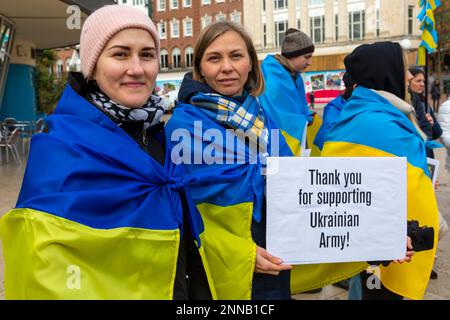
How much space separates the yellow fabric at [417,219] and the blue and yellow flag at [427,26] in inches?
226

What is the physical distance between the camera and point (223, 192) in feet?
6.61

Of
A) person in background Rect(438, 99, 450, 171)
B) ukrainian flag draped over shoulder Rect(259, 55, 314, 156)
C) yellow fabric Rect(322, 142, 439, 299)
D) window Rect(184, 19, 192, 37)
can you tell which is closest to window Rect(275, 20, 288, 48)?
window Rect(184, 19, 192, 37)

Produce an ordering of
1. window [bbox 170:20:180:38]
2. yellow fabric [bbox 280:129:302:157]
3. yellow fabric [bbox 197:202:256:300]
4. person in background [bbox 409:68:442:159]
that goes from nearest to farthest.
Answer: yellow fabric [bbox 197:202:256:300], yellow fabric [bbox 280:129:302:157], person in background [bbox 409:68:442:159], window [bbox 170:20:180:38]

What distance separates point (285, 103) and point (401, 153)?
1.68m

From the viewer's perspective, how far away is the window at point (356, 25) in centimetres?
3819

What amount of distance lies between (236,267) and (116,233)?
0.66m

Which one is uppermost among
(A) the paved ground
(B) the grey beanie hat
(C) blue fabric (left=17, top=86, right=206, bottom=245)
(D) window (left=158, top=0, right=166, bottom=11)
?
(D) window (left=158, top=0, right=166, bottom=11)

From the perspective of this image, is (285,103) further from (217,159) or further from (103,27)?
(103,27)

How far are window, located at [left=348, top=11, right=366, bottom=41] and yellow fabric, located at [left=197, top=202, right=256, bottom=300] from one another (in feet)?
129

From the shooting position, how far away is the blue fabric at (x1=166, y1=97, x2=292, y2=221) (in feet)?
6.54

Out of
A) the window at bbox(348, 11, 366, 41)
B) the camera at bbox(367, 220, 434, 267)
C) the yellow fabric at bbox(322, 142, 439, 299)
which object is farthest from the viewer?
the window at bbox(348, 11, 366, 41)

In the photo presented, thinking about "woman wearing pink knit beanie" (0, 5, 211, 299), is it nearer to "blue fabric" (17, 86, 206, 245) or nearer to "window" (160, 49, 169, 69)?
"blue fabric" (17, 86, 206, 245)

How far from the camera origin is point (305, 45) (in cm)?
428

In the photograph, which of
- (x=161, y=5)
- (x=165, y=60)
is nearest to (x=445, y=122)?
(x=165, y=60)
